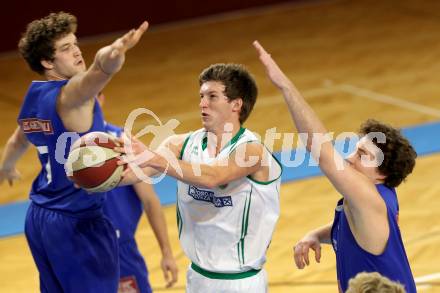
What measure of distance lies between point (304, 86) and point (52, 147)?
7.44m

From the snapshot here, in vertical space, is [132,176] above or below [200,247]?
above

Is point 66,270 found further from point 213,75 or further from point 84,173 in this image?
point 213,75

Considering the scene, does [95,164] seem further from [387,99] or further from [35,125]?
[387,99]

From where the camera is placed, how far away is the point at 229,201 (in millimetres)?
5340

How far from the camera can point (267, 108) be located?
11930mm

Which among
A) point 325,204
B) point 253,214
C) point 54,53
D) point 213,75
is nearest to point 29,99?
point 54,53

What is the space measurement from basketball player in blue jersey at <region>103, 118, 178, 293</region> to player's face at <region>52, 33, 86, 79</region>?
3.04ft

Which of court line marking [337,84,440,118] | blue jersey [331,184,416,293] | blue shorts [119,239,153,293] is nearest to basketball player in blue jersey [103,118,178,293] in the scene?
blue shorts [119,239,153,293]

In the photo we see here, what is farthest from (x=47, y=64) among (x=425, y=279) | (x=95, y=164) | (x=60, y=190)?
(x=425, y=279)

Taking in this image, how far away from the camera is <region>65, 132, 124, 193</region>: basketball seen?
4.93 metres

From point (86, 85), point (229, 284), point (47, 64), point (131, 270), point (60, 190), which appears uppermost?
point (47, 64)

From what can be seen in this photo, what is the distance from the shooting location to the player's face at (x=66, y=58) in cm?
556

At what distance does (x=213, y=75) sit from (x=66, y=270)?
1.43 metres

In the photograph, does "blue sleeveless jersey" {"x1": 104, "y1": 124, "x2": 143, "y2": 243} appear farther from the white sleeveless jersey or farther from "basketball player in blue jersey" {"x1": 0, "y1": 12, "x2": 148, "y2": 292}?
the white sleeveless jersey
